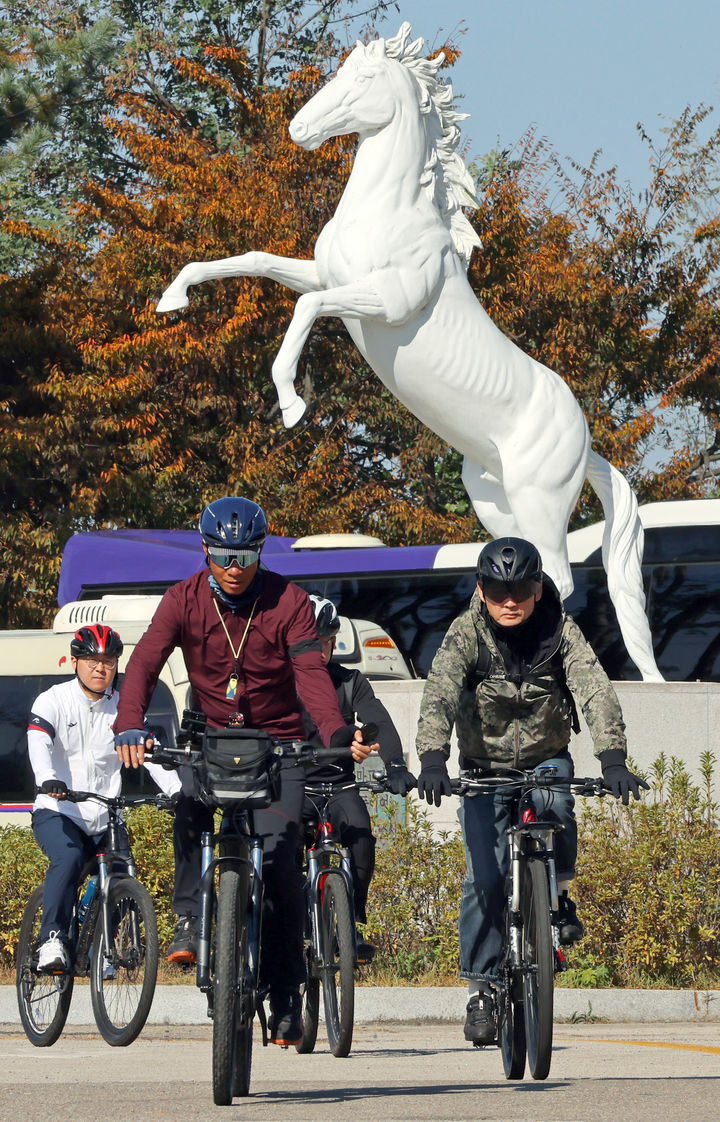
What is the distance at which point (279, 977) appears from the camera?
6445mm

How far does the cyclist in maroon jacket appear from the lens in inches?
251

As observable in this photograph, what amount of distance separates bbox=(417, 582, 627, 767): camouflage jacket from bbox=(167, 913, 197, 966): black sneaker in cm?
93

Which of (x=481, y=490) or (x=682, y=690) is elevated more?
(x=481, y=490)

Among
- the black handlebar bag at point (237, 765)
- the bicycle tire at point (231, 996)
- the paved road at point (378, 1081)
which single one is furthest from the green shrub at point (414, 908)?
the black handlebar bag at point (237, 765)

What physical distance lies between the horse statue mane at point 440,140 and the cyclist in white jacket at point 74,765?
6.08 m

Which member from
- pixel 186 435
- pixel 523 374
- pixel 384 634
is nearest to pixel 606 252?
pixel 186 435

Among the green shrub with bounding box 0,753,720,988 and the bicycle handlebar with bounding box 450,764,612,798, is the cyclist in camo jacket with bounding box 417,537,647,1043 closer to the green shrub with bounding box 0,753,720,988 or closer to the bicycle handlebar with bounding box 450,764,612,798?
the bicycle handlebar with bounding box 450,764,612,798

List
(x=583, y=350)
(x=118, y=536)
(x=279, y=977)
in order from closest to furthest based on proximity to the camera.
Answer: (x=279, y=977) < (x=118, y=536) < (x=583, y=350)

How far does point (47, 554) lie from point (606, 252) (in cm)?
861

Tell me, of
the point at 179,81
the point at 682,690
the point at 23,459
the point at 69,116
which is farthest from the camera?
the point at 179,81

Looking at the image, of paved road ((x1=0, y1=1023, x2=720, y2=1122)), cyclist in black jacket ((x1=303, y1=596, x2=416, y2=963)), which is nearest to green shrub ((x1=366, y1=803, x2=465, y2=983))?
paved road ((x1=0, y1=1023, x2=720, y2=1122))

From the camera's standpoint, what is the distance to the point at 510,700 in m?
6.62

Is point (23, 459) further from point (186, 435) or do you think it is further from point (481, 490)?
point (481, 490)

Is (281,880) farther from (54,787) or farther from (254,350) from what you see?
(254,350)
